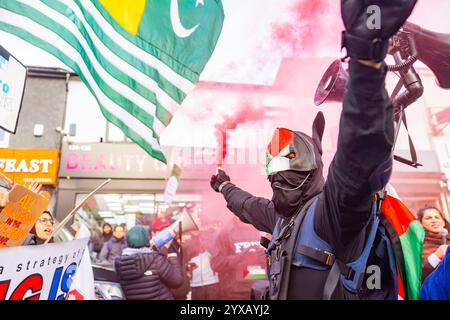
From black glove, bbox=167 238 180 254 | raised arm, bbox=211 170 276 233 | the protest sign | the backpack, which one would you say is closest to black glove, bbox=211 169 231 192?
raised arm, bbox=211 170 276 233

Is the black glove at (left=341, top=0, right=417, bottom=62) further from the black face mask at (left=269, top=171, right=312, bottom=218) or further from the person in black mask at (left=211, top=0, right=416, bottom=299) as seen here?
the black face mask at (left=269, top=171, right=312, bottom=218)

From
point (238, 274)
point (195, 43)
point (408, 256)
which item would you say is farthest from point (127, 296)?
point (408, 256)

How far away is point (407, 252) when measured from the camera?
4.46 feet

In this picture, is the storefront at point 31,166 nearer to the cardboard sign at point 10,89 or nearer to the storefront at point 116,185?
the storefront at point 116,185

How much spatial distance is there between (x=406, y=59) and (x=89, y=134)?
383 inches

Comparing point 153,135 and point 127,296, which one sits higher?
point 153,135

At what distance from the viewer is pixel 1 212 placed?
6.25 ft

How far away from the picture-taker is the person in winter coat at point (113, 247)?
26.0 feet

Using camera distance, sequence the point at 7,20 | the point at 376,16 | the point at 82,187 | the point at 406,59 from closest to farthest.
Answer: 1. the point at 376,16
2. the point at 7,20
3. the point at 406,59
4. the point at 82,187

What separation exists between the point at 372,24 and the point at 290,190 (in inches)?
34.0

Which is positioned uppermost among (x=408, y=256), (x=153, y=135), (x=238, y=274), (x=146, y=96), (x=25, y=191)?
(x=146, y=96)

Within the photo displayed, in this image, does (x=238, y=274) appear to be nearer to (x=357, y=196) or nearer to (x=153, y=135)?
(x=153, y=135)

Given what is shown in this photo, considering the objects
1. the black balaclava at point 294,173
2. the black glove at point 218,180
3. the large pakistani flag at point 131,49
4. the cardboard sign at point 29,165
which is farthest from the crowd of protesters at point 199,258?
the cardboard sign at point 29,165

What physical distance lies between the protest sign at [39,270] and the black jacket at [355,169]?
1.50 metres
